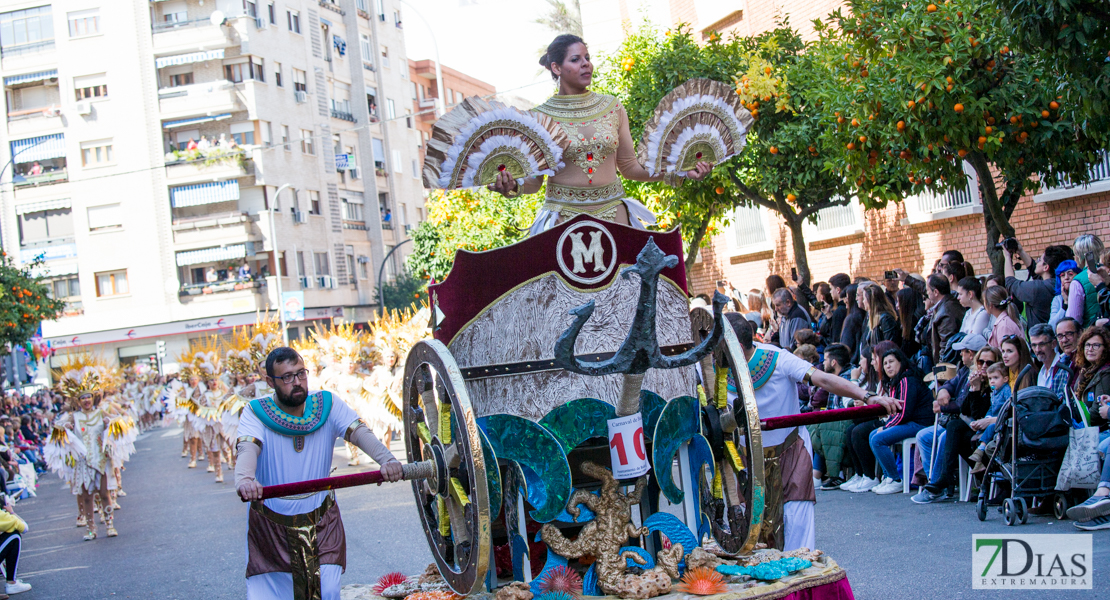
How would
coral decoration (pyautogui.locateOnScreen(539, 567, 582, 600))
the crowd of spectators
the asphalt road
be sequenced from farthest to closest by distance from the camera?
the crowd of spectators
the asphalt road
coral decoration (pyautogui.locateOnScreen(539, 567, 582, 600))

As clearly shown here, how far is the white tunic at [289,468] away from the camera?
5676 mm

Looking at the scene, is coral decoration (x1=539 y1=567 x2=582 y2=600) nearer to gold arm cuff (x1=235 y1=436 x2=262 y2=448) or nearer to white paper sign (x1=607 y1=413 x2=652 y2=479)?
white paper sign (x1=607 y1=413 x2=652 y2=479)

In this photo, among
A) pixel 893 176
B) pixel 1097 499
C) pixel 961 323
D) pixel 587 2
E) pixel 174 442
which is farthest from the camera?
pixel 174 442

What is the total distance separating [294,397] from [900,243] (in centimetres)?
1397

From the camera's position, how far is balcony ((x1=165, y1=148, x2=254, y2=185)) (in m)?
47.0

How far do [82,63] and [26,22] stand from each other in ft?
11.7

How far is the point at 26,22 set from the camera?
48.8 meters

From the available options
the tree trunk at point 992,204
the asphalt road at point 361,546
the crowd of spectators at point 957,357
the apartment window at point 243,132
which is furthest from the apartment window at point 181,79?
the tree trunk at point 992,204

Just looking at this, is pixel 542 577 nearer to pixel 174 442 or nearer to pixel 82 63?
pixel 174 442

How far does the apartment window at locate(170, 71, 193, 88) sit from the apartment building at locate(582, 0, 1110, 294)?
26980mm

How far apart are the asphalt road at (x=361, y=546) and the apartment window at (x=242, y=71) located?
33.8 metres

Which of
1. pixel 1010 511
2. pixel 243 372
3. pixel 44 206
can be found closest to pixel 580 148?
pixel 1010 511

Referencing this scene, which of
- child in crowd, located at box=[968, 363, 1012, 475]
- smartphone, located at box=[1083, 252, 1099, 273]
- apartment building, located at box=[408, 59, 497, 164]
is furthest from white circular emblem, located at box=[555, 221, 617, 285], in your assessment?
apartment building, located at box=[408, 59, 497, 164]

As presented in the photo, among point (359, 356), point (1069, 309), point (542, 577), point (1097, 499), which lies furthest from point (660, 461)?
point (359, 356)
